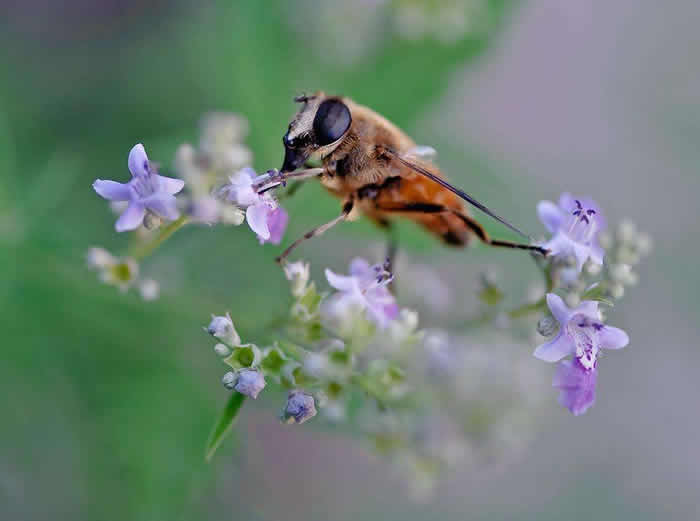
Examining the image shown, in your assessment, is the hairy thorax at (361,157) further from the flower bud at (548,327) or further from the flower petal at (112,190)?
the flower bud at (548,327)

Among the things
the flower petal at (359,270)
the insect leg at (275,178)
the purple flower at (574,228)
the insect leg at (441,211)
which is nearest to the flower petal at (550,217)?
the purple flower at (574,228)

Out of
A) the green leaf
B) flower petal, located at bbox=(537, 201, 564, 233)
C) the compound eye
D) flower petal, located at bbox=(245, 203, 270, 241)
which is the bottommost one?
the green leaf

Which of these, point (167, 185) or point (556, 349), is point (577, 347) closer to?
point (556, 349)

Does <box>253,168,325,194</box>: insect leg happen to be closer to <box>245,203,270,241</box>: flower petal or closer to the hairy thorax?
<box>245,203,270,241</box>: flower petal

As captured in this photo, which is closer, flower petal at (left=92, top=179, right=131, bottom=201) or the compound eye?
flower petal at (left=92, top=179, right=131, bottom=201)

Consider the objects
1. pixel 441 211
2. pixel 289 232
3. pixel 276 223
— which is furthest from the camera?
pixel 289 232

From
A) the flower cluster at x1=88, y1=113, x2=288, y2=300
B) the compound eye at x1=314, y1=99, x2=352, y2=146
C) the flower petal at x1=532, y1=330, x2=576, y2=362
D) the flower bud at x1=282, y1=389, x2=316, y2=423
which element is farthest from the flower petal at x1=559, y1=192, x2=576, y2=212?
the flower bud at x1=282, y1=389, x2=316, y2=423

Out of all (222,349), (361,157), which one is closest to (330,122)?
(361,157)
